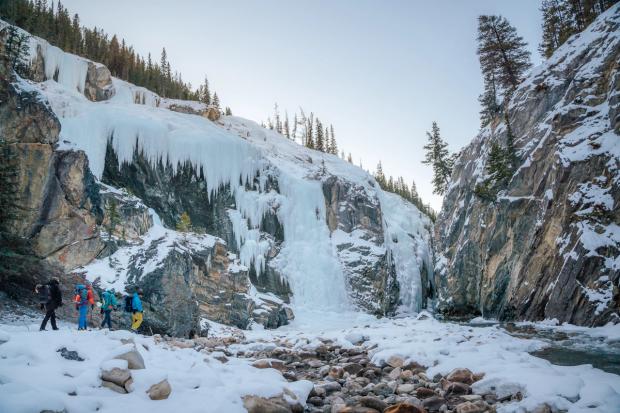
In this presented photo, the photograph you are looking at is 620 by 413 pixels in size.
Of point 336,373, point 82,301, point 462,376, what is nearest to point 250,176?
point 82,301

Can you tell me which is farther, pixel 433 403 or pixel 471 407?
pixel 433 403

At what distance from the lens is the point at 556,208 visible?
49.5ft

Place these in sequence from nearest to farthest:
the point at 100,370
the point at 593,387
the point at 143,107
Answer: the point at 100,370
the point at 593,387
the point at 143,107

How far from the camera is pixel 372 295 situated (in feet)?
90.2

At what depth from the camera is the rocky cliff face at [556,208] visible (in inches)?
500

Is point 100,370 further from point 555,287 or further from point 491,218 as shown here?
point 491,218

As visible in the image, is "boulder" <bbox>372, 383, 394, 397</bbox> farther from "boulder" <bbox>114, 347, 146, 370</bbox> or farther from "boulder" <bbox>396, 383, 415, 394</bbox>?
"boulder" <bbox>114, 347, 146, 370</bbox>

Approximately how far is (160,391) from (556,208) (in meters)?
16.2

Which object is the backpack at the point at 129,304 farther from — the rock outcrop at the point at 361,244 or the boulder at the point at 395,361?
the rock outcrop at the point at 361,244

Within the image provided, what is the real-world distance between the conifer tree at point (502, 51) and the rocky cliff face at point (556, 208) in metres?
4.67

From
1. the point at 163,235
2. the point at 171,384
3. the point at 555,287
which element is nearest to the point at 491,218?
the point at 555,287

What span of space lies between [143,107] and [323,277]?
17.7 metres

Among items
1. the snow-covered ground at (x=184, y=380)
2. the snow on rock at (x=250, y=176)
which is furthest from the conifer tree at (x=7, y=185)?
the snow-covered ground at (x=184, y=380)

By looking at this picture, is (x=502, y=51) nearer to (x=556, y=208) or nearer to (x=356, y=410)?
(x=556, y=208)
